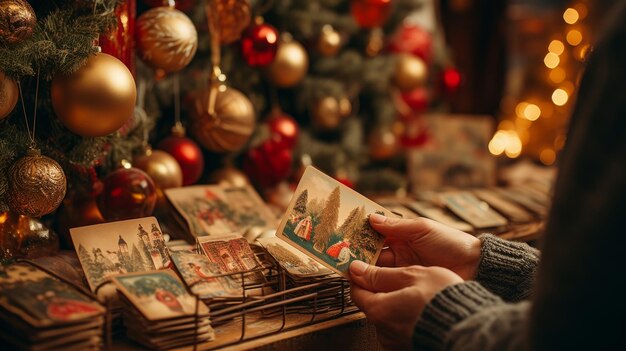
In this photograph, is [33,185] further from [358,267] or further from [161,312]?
[358,267]

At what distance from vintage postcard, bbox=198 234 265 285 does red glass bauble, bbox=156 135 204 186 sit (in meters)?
0.45

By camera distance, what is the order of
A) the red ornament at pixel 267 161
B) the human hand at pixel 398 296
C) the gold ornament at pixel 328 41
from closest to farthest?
the human hand at pixel 398 296, the red ornament at pixel 267 161, the gold ornament at pixel 328 41

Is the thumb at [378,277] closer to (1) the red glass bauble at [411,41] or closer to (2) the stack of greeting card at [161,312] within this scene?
(2) the stack of greeting card at [161,312]

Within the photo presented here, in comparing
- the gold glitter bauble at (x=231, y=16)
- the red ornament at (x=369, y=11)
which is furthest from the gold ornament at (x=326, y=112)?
the gold glitter bauble at (x=231, y=16)

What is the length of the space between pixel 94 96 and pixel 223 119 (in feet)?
1.66

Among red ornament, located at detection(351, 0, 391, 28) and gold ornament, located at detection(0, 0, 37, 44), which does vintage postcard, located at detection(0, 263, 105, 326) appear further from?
red ornament, located at detection(351, 0, 391, 28)

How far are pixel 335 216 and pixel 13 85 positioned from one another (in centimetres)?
62

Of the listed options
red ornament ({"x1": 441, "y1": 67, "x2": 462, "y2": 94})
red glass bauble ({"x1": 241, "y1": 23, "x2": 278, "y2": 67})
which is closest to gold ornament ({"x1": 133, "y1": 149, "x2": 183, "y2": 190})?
red glass bauble ({"x1": 241, "y1": 23, "x2": 278, "y2": 67})

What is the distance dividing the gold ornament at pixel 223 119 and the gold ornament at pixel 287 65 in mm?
Answer: 277

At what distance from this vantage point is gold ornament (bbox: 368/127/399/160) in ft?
7.70

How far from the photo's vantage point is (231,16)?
1.55m

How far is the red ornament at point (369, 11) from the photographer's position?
203 cm

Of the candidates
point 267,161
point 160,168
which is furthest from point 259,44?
point 160,168

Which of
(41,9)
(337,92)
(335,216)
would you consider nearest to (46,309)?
(335,216)
